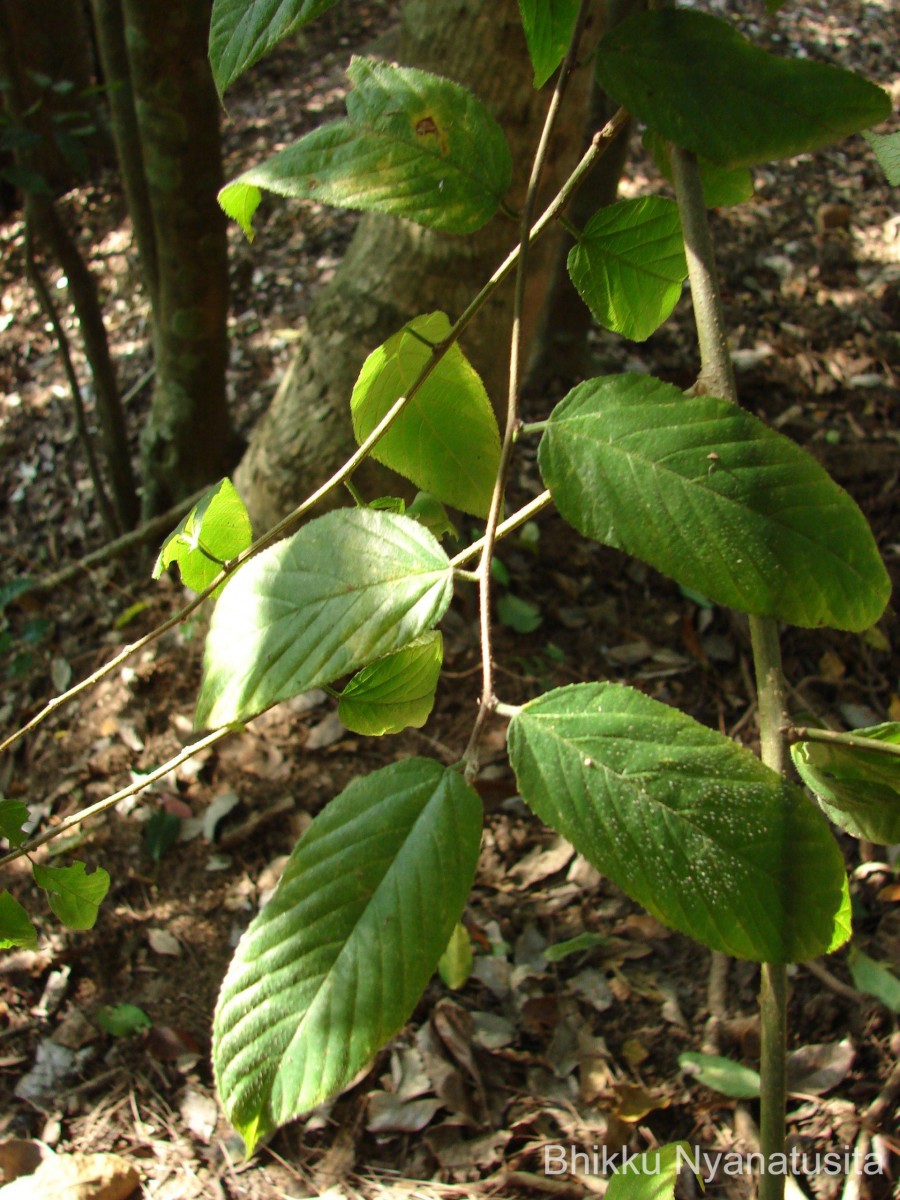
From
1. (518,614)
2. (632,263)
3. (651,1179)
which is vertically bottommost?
(518,614)

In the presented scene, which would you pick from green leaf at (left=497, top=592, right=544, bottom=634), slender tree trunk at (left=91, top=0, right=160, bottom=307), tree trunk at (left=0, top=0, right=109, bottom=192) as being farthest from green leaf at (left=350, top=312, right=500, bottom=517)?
tree trunk at (left=0, top=0, right=109, bottom=192)

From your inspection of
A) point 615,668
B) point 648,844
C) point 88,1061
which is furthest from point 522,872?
point 648,844

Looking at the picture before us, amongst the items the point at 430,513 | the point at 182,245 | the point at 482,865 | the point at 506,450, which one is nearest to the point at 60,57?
the point at 182,245

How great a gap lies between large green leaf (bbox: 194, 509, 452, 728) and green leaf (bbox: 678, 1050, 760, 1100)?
1320 mm

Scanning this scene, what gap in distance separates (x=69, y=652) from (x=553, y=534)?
1.37 metres

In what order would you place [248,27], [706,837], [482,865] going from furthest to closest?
[482,865], [248,27], [706,837]

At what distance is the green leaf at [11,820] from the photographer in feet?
2.66

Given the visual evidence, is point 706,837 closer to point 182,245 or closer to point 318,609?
point 318,609

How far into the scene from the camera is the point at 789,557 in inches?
18.6

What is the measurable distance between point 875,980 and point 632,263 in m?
1.40

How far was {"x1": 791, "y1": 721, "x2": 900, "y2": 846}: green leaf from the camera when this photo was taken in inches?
20.0

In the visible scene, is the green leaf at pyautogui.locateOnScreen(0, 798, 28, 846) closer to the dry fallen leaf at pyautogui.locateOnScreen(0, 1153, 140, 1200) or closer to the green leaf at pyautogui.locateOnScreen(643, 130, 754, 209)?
the green leaf at pyautogui.locateOnScreen(643, 130, 754, 209)

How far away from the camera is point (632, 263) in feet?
2.36

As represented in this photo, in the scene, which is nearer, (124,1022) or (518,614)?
(124,1022)
